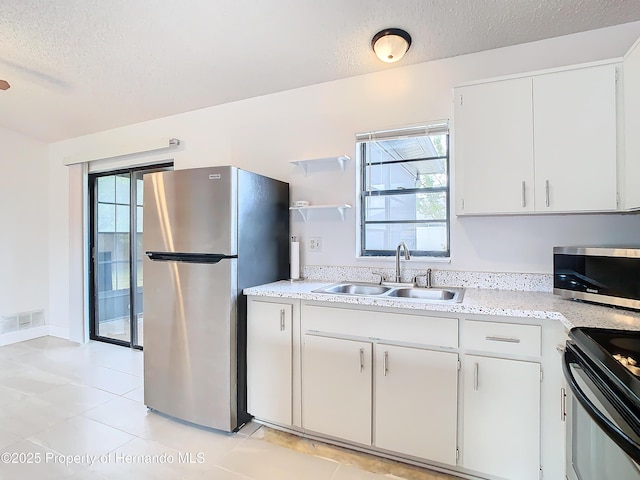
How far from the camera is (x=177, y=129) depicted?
10.9ft

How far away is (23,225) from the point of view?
157 inches

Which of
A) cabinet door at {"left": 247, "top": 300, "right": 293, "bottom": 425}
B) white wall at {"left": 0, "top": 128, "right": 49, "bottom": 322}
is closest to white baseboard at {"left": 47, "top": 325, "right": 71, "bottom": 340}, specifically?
white wall at {"left": 0, "top": 128, "right": 49, "bottom": 322}

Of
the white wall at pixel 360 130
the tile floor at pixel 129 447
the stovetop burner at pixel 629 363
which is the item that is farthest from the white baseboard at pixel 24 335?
the stovetop burner at pixel 629 363

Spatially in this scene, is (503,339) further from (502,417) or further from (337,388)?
(337,388)

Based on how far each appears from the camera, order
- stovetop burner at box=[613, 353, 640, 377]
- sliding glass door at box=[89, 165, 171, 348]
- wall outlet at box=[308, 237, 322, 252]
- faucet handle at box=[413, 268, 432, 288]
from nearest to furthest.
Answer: stovetop burner at box=[613, 353, 640, 377] → faucet handle at box=[413, 268, 432, 288] → wall outlet at box=[308, 237, 322, 252] → sliding glass door at box=[89, 165, 171, 348]

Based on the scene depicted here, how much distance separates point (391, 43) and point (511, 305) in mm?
1698

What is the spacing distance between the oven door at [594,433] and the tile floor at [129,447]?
0.81 meters

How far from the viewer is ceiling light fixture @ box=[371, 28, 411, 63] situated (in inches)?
78.8

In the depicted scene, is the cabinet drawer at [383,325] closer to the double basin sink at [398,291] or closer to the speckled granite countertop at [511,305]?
the speckled granite countertop at [511,305]

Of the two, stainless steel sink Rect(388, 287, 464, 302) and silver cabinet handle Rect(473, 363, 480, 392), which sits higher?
stainless steel sink Rect(388, 287, 464, 302)

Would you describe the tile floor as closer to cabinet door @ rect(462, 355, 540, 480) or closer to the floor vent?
cabinet door @ rect(462, 355, 540, 480)

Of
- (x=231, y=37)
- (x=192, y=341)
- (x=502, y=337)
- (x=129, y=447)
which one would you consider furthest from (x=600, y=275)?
(x=129, y=447)

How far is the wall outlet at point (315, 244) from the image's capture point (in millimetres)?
2664

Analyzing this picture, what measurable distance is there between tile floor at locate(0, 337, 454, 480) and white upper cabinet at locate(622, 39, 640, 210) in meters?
1.71
